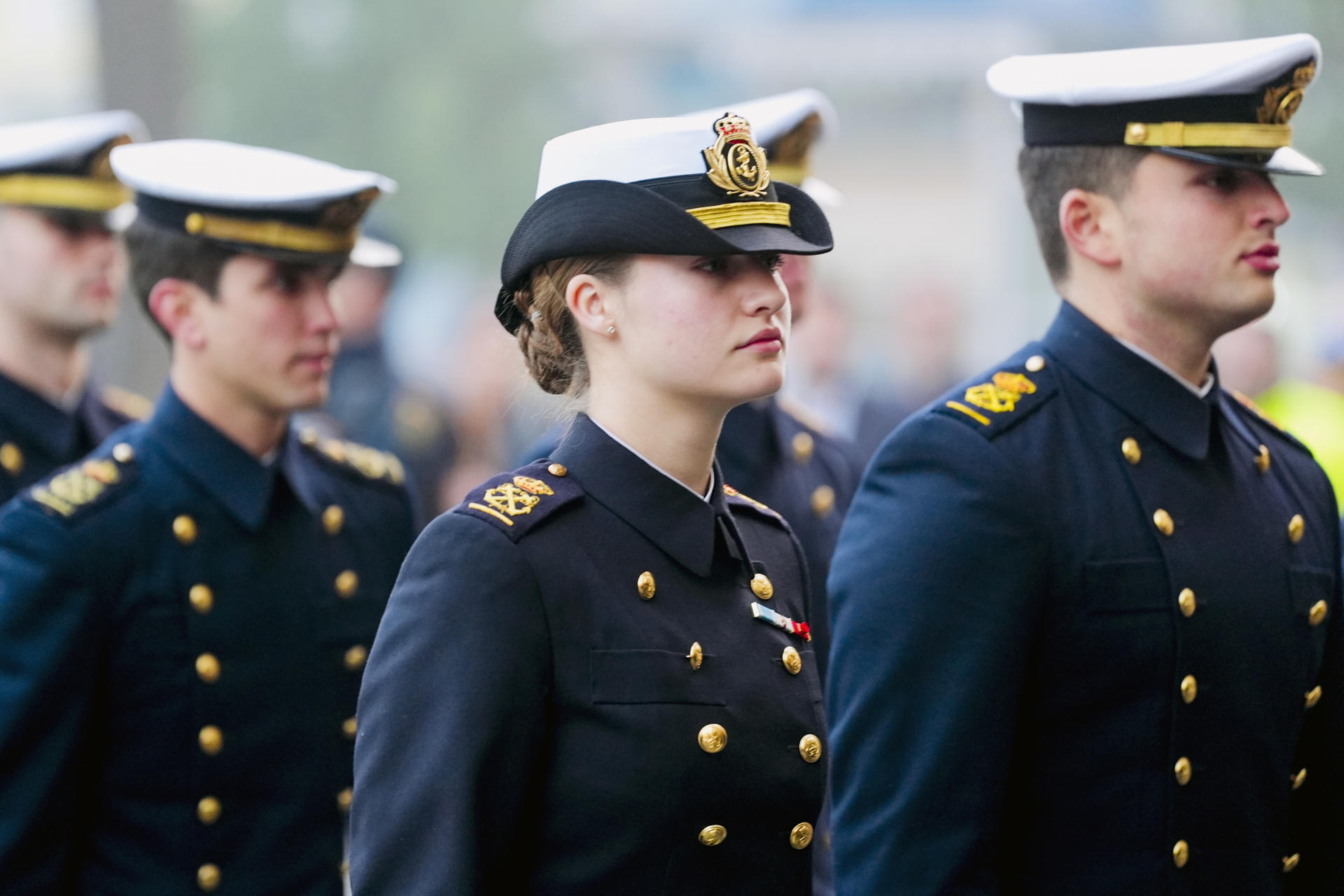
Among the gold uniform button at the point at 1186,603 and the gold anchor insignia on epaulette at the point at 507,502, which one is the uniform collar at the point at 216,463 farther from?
the gold uniform button at the point at 1186,603

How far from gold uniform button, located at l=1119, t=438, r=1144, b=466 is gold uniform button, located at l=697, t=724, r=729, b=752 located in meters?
1.03

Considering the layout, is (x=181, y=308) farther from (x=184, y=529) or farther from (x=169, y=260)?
(x=184, y=529)

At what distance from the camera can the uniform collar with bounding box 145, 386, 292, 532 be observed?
160 inches

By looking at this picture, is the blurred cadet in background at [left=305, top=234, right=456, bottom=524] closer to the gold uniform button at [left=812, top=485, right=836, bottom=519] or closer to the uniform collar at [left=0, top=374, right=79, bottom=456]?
the uniform collar at [left=0, top=374, right=79, bottom=456]

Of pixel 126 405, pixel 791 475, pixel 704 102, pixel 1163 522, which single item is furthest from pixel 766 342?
pixel 704 102

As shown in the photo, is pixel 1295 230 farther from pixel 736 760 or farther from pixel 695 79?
pixel 736 760

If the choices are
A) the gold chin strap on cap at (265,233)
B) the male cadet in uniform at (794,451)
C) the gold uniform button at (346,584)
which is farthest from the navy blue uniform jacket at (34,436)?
the male cadet in uniform at (794,451)

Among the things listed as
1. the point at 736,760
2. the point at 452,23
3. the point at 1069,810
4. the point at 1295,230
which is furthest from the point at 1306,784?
the point at 452,23

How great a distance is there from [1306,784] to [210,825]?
217cm

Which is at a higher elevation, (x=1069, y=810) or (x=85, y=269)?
(x=85, y=269)

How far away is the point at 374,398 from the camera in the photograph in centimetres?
841

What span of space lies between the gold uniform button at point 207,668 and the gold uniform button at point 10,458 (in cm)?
152

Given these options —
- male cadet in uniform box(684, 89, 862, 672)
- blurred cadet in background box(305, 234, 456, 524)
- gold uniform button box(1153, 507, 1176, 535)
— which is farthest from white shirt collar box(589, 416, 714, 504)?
blurred cadet in background box(305, 234, 456, 524)

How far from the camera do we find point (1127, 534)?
3.12 meters
